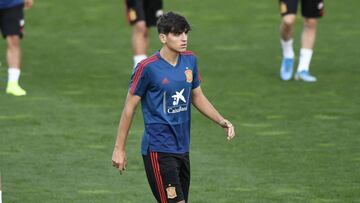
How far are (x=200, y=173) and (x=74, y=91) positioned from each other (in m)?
4.67

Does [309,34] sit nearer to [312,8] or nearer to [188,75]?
[312,8]

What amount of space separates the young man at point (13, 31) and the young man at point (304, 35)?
366cm

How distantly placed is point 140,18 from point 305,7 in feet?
7.56

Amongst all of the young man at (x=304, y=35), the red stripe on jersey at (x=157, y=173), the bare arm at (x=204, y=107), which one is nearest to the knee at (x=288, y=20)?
the young man at (x=304, y=35)

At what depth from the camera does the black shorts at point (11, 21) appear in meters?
15.0

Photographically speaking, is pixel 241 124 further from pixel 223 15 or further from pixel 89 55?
pixel 223 15

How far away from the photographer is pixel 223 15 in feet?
72.7

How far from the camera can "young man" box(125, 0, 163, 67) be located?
16.1 meters

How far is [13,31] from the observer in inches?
592

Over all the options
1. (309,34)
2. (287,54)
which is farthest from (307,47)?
(287,54)

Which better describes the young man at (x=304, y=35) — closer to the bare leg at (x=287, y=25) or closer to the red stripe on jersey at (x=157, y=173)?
the bare leg at (x=287, y=25)

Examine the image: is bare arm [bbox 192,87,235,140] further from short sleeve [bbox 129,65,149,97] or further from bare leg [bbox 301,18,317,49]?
bare leg [bbox 301,18,317,49]

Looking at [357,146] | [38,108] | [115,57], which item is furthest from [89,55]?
[357,146]

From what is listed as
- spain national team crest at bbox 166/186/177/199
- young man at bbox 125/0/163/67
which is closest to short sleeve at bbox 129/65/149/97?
spain national team crest at bbox 166/186/177/199
